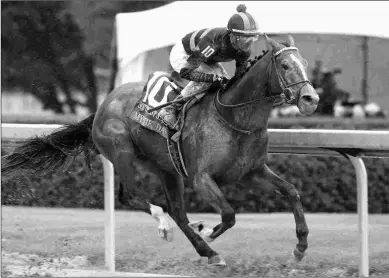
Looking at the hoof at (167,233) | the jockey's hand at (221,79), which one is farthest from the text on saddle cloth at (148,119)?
the hoof at (167,233)

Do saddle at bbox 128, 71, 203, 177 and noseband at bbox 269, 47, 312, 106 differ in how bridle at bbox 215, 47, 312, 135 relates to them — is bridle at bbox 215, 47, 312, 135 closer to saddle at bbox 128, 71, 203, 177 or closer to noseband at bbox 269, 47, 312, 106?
noseband at bbox 269, 47, 312, 106

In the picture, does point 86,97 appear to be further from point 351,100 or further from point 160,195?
point 160,195

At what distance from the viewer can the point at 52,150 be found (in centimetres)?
718

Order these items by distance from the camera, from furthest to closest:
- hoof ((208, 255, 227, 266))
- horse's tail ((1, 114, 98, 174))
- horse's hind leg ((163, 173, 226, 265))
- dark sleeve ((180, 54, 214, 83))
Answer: horse's tail ((1, 114, 98, 174)) → horse's hind leg ((163, 173, 226, 265)) → dark sleeve ((180, 54, 214, 83)) → hoof ((208, 255, 227, 266))

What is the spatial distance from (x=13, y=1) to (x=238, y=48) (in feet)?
35.0

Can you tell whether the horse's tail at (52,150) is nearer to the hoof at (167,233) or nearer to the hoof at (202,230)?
Result: the hoof at (167,233)

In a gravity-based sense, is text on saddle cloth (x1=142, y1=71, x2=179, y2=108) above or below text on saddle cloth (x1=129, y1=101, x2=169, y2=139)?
above

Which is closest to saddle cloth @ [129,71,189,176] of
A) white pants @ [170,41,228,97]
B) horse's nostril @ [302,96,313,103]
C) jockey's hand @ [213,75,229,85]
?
white pants @ [170,41,228,97]

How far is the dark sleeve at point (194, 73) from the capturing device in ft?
19.5

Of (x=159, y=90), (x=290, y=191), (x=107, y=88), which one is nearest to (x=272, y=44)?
(x=290, y=191)

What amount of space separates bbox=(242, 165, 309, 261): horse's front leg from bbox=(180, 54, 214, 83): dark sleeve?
0.63m

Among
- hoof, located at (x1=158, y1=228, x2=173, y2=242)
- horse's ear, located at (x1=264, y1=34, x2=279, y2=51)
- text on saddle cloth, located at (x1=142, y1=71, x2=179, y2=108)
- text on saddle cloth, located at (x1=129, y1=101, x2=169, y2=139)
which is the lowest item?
hoof, located at (x1=158, y1=228, x2=173, y2=242)

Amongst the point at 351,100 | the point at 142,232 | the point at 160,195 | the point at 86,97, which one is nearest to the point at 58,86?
the point at 86,97

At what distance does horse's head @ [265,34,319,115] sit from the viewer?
529 cm
